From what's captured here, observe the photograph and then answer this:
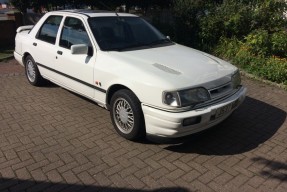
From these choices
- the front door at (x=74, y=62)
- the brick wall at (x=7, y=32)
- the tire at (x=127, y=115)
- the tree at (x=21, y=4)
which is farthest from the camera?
the tree at (x=21, y=4)

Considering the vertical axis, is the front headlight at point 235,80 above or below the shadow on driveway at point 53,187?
above

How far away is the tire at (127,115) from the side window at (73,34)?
1021 mm

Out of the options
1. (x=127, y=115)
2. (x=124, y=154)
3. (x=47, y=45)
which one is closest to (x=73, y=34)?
(x=47, y=45)

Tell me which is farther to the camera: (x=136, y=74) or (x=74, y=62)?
(x=74, y=62)

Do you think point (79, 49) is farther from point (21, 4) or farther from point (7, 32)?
point (21, 4)

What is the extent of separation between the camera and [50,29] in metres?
5.84

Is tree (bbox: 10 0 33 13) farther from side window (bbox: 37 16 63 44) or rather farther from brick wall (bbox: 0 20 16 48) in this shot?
side window (bbox: 37 16 63 44)

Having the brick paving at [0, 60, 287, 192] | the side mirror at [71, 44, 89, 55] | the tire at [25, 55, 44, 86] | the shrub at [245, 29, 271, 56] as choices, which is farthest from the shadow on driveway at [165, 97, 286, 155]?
the tire at [25, 55, 44, 86]

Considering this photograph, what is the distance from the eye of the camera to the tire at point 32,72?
642cm

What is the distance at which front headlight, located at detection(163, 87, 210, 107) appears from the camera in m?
3.72

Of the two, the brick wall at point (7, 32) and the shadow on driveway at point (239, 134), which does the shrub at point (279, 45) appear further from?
the brick wall at point (7, 32)

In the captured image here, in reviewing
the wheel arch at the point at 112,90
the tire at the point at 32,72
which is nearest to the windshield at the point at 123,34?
the wheel arch at the point at 112,90

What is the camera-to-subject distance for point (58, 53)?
17.6 feet

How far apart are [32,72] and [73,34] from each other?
6.45 feet
